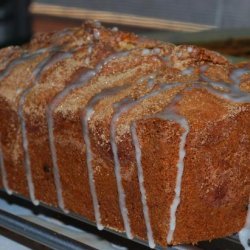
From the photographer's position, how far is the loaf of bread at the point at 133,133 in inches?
57.0

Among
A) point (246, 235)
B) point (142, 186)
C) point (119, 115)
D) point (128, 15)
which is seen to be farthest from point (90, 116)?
point (128, 15)

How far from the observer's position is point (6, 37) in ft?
13.6

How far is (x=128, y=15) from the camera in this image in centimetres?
596

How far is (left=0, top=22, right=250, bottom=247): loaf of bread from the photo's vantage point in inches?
57.0

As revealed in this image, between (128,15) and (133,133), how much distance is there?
4.59 meters

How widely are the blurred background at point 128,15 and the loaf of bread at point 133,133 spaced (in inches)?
70.2

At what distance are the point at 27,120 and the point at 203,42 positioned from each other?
26.4 inches

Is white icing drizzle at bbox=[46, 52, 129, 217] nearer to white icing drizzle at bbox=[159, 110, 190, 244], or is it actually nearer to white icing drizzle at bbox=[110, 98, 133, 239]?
white icing drizzle at bbox=[110, 98, 133, 239]

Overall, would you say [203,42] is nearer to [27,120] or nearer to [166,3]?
[27,120]

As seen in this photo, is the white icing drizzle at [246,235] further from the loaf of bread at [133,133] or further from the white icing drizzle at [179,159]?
the white icing drizzle at [179,159]

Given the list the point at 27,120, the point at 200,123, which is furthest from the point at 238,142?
the point at 27,120

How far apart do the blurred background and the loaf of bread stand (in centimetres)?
178

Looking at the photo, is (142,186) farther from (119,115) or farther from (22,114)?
(22,114)

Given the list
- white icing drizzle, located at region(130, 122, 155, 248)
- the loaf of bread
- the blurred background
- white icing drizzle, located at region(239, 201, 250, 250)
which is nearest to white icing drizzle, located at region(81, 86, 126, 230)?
the loaf of bread
